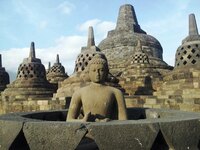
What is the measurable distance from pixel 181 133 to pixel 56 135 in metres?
1.10

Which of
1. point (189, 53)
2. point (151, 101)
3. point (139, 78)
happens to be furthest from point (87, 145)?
point (139, 78)

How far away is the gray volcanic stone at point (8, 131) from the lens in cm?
224

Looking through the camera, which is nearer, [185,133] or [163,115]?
[185,133]

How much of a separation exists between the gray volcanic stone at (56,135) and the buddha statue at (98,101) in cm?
77

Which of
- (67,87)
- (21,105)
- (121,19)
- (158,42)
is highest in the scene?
(121,19)

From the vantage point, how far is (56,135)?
2.07 metres

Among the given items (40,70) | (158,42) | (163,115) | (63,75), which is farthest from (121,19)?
(163,115)

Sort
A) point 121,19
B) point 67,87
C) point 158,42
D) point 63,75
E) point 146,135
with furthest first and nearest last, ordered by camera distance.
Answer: point 121,19 → point 158,42 → point 63,75 → point 67,87 → point 146,135

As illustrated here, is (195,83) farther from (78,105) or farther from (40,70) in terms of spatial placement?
(40,70)

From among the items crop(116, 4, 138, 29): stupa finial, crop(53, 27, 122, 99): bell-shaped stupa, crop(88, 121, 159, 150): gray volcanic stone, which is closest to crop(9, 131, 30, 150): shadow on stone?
crop(88, 121, 159, 150): gray volcanic stone

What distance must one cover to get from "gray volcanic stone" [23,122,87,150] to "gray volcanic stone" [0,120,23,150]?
18cm

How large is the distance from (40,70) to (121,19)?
36.0 feet

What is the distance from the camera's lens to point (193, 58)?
9570mm

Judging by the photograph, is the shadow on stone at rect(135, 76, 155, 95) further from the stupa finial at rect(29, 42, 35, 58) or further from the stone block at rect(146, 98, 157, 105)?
the stupa finial at rect(29, 42, 35, 58)
